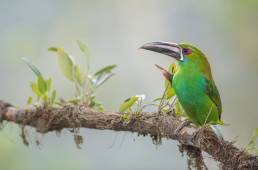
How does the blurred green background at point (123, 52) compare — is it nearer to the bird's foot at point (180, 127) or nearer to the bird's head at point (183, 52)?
the bird's head at point (183, 52)

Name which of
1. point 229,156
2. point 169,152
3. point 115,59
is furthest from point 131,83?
point 229,156

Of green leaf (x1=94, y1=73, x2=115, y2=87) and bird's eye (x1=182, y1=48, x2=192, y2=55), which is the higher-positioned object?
bird's eye (x1=182, y1=48, x2=192, y2=55)

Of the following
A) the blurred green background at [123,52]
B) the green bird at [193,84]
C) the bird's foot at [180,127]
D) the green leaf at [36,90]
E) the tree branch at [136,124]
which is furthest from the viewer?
the blurred green background at [123,52]

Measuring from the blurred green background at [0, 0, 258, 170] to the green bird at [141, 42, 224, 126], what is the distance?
322 cm

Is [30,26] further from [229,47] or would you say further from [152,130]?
[152,130]

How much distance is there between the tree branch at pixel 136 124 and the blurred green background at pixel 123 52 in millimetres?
3044

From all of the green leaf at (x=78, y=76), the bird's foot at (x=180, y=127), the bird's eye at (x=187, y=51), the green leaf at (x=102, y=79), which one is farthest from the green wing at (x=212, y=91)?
the green leaf at (x=78, y=76)

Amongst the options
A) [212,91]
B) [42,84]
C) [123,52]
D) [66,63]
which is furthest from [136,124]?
[123,52]

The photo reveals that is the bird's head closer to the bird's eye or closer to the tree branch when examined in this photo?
the bird's eye

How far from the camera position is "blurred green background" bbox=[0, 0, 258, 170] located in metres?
5.61

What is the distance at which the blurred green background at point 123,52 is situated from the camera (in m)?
5.61

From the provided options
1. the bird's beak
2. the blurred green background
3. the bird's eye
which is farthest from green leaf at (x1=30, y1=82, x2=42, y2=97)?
the blurred green background

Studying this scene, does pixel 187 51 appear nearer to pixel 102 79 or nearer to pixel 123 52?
pixel 102 79

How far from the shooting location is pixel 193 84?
82.3 inches
